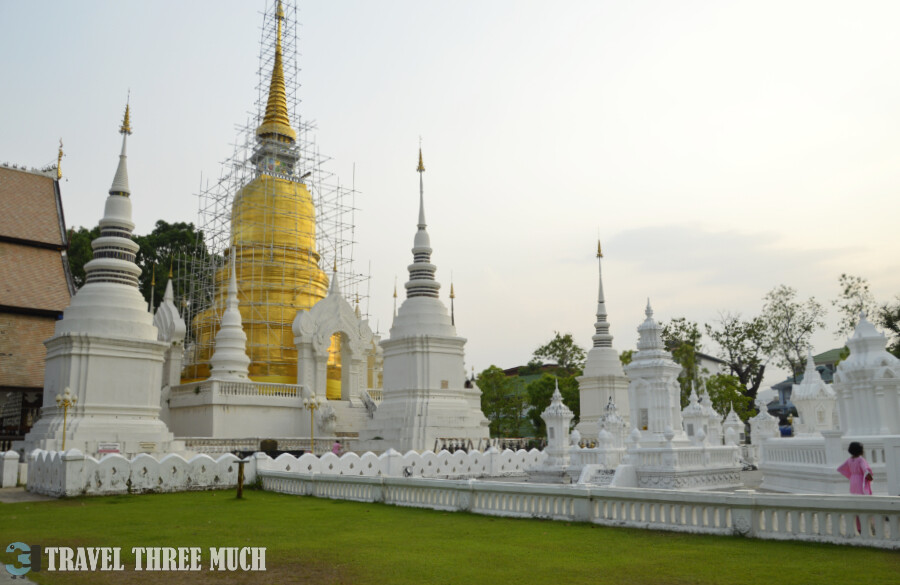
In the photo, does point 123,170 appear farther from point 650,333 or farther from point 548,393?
point 548,393

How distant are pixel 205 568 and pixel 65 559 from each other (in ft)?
6.11

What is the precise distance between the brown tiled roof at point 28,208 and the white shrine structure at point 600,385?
25624mm

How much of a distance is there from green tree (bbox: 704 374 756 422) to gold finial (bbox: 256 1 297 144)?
26262 mm

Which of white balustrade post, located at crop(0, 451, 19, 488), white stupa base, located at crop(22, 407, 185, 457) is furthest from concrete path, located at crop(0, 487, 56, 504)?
white stupa base, located at crop(22, 407, 185, 457)

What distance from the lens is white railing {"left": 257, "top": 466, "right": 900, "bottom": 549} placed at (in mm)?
8398

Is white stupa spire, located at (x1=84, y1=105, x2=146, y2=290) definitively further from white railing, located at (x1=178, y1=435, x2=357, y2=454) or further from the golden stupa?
the golden stupa

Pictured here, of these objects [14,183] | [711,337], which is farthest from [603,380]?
[14,183]

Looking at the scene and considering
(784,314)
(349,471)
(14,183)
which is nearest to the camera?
(349,471)

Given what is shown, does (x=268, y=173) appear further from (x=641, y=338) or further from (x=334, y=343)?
(x=641, y=338)

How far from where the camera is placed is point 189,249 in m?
54.0

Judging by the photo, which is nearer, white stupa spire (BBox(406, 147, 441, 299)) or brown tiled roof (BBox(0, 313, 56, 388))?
brown tiled roof (BBox(0, 313, 56, 388))

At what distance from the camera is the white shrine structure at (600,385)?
121 ft

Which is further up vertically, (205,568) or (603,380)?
(603,380)

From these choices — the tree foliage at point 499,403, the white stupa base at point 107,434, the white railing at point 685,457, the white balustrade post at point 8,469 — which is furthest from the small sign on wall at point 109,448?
the tree foliage at point 499,403
